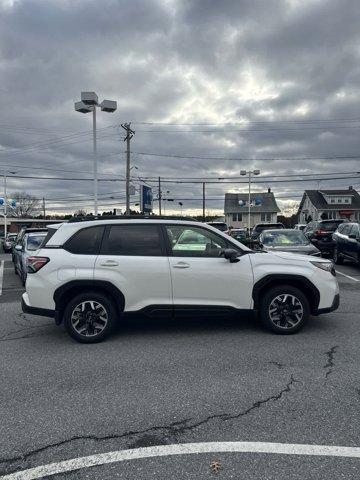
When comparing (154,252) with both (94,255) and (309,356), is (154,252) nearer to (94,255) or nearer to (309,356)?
(94,255)

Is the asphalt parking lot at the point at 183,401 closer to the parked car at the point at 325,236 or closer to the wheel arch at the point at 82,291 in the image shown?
the wheel arch at the point at 82,291

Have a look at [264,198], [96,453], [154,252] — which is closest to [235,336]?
[154,252]

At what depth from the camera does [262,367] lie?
4.61m

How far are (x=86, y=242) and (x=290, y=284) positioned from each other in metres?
3.11

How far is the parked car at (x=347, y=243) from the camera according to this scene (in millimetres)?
13984

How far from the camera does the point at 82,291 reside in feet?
18.6

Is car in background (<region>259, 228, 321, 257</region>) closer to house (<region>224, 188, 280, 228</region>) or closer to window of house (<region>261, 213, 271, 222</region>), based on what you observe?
house (<region>224, 188, 280, 228</region>)

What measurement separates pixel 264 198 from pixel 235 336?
7530 cm

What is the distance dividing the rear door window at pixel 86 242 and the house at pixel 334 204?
202 feet

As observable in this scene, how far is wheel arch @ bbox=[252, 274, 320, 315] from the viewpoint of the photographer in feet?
18.9

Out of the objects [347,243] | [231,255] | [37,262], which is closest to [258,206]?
[347,243]

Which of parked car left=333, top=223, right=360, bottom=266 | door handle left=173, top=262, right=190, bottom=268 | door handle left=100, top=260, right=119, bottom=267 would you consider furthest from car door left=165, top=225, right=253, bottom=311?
parked car left=333, top=223, right=360, bottom=266

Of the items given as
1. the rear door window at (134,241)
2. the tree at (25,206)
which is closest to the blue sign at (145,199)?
the rear door window at (134,241)

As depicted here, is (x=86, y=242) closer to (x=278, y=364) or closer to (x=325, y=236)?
(x=278, y=364)
